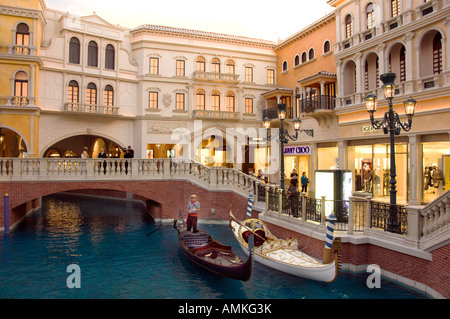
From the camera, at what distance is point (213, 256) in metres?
11.0

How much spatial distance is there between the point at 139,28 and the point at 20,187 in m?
13.8

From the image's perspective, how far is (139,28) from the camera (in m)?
24.8

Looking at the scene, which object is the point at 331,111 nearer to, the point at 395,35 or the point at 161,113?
the point at 395,35

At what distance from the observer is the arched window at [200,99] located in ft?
87.2

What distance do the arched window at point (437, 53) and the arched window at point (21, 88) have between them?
20909 mm

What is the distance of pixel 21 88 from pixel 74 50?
4.43 m

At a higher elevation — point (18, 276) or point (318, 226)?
point (318, 226)

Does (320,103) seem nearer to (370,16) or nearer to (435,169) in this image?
(370,16)

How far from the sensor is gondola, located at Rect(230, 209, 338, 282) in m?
9.54

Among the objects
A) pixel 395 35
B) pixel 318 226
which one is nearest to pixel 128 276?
pixel 318 226

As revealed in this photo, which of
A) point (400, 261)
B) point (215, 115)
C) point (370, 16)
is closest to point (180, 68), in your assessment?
point (215, 115)

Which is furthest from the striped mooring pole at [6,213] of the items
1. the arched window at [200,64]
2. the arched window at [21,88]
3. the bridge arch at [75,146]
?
the arched window at [200,64]

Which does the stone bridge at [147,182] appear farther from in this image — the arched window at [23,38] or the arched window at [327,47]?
the arched window at [327,47]

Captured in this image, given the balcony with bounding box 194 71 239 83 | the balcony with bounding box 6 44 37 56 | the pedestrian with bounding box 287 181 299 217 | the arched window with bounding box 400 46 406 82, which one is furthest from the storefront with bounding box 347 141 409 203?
the balcony with bounding box 6 44 37 56
